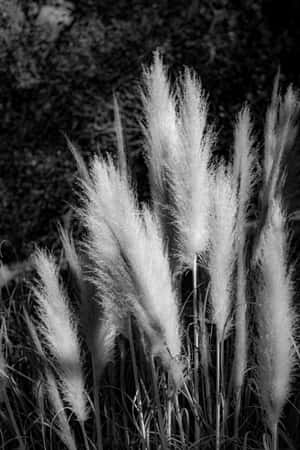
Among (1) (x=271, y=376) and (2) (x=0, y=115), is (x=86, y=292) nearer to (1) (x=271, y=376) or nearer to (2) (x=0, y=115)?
(1) (x=271, y=376)

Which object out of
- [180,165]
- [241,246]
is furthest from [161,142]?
[241,246]

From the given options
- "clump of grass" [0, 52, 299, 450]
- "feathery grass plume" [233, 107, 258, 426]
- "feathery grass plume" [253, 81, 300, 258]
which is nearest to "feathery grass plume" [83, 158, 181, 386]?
"clump of grass" [0, 52, 299, 450]

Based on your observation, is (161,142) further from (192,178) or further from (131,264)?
(131,264)

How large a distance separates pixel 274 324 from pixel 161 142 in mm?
433

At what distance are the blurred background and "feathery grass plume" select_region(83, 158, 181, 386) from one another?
1.16 meters

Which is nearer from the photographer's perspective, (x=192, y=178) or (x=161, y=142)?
(x=192, y=178)

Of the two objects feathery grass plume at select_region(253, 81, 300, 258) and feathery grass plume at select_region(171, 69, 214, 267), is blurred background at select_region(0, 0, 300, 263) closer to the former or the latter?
feathery grass plume at select_region(253, 81, 300, 258)

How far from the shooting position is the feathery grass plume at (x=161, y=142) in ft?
3.58

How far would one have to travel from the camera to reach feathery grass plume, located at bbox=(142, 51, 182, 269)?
3.58 ft

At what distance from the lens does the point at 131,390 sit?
144 centimetres

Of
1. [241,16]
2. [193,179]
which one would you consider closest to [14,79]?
[241,16]

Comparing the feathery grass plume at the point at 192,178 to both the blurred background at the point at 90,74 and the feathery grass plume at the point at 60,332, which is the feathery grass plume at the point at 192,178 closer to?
the feathery grass plume at the point at 60,332

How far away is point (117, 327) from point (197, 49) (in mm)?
1299

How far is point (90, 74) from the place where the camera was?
217 cm
